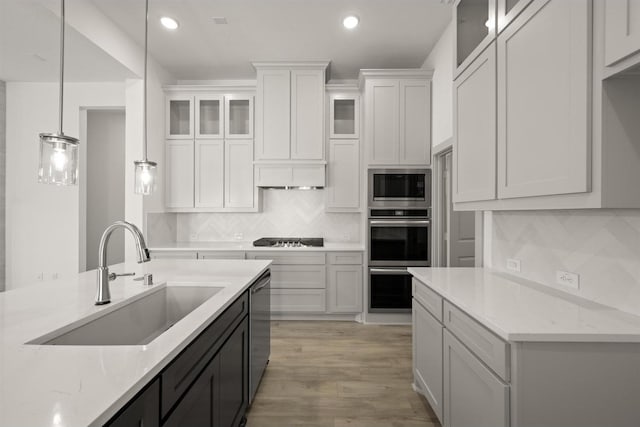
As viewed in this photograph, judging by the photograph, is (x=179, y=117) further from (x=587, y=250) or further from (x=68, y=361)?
(x=587, y=250)

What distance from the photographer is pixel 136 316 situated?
1.58 meters

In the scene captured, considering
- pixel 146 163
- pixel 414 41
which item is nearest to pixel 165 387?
pixel 146 163

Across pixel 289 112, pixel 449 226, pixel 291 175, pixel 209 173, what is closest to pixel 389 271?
pixel 449 226

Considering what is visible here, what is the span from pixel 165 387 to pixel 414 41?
3.74m

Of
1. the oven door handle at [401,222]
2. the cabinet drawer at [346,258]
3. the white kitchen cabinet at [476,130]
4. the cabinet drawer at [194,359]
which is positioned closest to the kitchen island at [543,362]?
the white kitchen cabinet at [476,130]

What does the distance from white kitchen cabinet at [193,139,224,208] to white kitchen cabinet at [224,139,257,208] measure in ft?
0.26

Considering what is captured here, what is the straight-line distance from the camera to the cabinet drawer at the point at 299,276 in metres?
3.86

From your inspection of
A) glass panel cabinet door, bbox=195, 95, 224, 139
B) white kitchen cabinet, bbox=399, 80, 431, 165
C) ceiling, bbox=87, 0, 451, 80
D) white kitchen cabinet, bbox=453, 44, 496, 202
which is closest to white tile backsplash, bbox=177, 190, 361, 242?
glass panel cabinet door, bbox=195, 95, 224, 139

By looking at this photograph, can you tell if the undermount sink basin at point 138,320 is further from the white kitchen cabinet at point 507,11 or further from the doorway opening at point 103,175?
the doorway opening at point 103,175

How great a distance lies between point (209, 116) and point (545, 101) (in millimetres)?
3871

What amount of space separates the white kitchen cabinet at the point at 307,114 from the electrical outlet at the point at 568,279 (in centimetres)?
278

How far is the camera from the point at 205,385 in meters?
1.28

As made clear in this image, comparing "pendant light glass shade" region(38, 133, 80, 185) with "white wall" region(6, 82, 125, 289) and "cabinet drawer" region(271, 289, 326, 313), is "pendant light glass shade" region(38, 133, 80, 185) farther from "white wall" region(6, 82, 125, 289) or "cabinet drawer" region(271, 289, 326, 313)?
"white wall" region(6, 82, 125, 289)

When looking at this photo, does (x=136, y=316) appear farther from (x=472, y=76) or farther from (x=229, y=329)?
(x=472, y=76)
